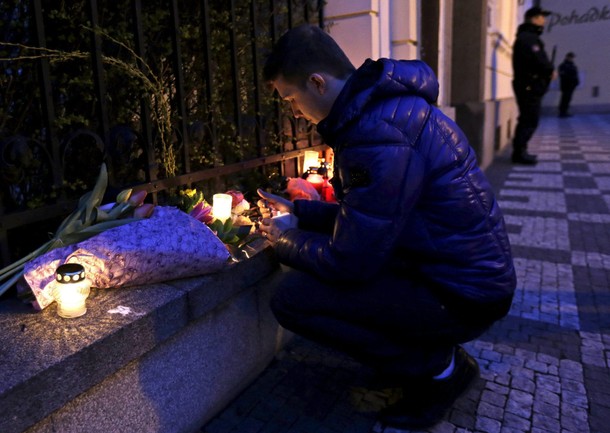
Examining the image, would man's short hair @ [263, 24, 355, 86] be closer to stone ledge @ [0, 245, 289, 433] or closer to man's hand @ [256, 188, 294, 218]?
man's hand @ [256, 188, 294, 218]

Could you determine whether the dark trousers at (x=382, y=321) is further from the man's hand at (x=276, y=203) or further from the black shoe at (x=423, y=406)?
the man's hand at (x=276, y=203)

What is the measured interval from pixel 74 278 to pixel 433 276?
3.92 ft

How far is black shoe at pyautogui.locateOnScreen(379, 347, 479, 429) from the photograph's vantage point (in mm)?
1975

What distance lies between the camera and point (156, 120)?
2.55 m

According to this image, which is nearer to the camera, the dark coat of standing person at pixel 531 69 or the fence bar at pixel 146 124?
the fence bar at pixel 146 124

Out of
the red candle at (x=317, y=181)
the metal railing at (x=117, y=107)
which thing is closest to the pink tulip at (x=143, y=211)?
the metal railing at (x=117, y=107)

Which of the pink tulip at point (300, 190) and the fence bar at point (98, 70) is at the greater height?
the fence bar at point (98, 70)

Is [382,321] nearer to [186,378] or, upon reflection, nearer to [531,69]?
[186,378]

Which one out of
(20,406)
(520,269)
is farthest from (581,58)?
(20,406)

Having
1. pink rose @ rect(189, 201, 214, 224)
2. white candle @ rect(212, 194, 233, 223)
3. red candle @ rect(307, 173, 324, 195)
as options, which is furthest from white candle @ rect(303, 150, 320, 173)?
pink rose @ rect(189, 201, 214, 224)

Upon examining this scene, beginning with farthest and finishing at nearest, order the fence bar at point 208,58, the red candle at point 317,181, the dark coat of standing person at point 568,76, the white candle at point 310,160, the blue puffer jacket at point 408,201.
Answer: the dark coat of standing person at point 568,76 → the white candle at point 310,160 → the red candle at point 317,181 → the fence bar at point 208,58 → the blue puffer jacket at point 408,201

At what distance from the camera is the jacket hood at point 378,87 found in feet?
5.53

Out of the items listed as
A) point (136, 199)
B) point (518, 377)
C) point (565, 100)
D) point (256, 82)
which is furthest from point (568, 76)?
point (136, 199)

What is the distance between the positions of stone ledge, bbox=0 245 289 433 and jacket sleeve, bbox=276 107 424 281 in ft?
1.87
